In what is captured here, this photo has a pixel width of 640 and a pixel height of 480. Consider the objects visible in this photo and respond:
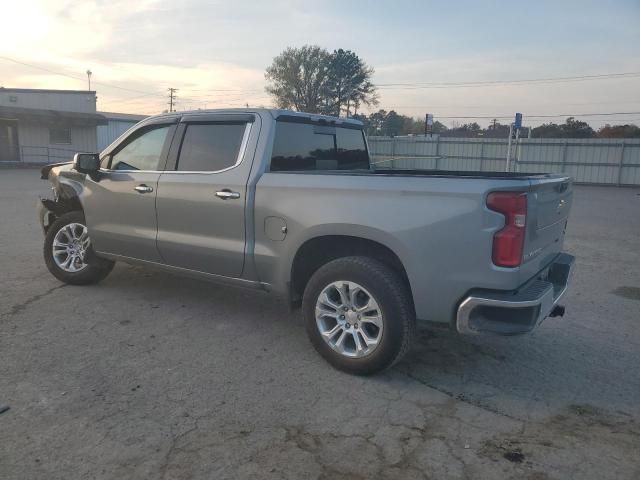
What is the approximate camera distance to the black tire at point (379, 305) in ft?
11.5

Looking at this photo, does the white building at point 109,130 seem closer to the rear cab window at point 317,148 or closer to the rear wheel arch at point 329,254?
the rear cab window at point 317,148

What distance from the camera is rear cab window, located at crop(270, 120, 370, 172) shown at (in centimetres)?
439

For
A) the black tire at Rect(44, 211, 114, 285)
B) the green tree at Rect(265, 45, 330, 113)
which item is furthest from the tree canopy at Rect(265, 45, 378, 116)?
the black tire at Rect(44, 211, 114, 285)

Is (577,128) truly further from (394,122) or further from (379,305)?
(379,305)

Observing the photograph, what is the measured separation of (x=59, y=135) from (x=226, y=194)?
33.1 m

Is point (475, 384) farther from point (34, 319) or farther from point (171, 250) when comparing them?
point (34, 319)

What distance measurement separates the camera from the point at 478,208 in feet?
10.4

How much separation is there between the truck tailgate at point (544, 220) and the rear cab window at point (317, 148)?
1993mm

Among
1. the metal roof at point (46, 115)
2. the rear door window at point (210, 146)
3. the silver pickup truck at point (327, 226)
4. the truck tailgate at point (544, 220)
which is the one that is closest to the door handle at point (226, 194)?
the silver pickup truck at point (327, 226)

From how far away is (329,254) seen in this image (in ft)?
13.5

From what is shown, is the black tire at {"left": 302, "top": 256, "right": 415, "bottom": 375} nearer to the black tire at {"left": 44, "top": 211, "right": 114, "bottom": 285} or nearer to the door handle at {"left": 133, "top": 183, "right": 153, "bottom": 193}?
the door handle at {"left": 133, "top": 183, "right": 153, "bottom": 193}

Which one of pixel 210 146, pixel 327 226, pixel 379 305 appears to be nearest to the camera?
pixel 379 305

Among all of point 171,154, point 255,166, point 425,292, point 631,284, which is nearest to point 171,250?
point 171,154

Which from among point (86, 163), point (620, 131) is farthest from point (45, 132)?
point (620, 131)
